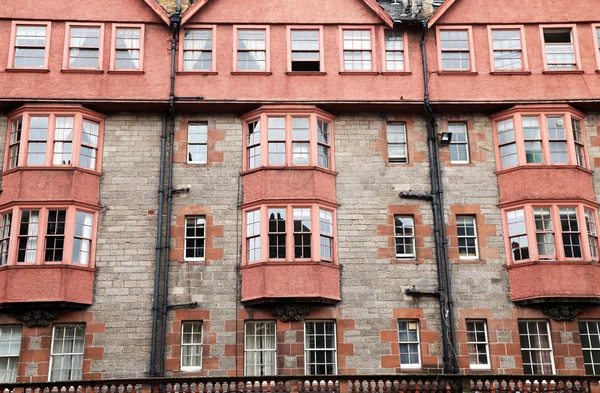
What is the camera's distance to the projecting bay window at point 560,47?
→ 28828 mm

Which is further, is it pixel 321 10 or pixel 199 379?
pixel 321 10

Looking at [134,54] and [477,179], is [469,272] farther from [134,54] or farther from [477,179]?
[134,54]

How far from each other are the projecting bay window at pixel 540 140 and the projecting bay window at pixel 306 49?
25.3 feet

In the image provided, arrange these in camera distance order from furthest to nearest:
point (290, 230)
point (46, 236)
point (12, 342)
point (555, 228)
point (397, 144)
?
1. point (397, 144)
2. point (555, 228)
3. point (290, 230)
4. point (46, 236)
5. point (12, 342)

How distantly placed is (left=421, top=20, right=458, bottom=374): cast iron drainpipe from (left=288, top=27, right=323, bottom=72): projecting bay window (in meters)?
4.20

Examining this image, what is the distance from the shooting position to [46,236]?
25625 mm

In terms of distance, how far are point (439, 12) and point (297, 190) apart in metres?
9.59

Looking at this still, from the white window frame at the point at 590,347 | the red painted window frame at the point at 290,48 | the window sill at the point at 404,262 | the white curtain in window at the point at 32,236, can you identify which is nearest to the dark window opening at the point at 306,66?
the red painted window frame at the point at 290,48

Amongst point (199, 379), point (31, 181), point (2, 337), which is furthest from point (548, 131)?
point (2, 337)

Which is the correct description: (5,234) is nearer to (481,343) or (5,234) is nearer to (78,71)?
(78,71)

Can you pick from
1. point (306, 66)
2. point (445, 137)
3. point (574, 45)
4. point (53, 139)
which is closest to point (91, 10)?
point (53, 139)

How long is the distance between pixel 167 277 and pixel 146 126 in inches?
244

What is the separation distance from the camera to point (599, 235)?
26.9m

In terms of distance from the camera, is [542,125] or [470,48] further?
[470,48]
